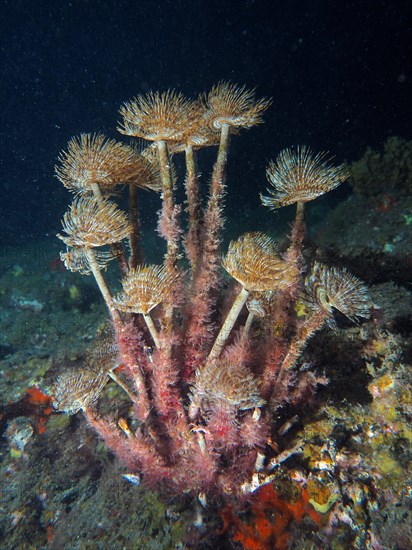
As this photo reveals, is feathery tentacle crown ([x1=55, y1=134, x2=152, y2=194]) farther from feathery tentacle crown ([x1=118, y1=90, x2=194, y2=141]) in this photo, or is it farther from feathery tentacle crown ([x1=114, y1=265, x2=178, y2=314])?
feathery tentacle crown ([x1=114, y1=265, x2=178, y2=314])

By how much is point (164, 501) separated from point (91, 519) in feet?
2.71

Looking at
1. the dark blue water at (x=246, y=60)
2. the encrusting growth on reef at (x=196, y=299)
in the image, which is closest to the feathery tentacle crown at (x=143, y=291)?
the encrusting growth on reef at (x=196, y=299)

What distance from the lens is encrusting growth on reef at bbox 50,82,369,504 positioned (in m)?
2.25

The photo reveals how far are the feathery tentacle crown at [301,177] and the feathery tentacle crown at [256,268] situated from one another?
1.73 feet

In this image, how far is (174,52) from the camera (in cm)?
2172

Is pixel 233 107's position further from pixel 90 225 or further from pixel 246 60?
pixel 246 60

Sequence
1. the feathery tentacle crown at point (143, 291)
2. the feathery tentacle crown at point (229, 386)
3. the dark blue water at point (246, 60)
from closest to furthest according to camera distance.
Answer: the feathery tentacle crown at point (229, 386)
the feathery tentacle crown at point (143, 291)
the dark blue water at point (246, 60)

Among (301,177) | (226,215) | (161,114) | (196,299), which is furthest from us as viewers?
(226,215)

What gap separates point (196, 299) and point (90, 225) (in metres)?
1.07

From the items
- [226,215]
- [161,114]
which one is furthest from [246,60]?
[161,114]

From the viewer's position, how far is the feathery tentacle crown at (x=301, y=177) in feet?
7.88

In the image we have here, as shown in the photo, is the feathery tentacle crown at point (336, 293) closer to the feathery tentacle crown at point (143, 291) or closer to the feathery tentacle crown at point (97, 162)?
the feathery tentacle crown at point (143, 291)

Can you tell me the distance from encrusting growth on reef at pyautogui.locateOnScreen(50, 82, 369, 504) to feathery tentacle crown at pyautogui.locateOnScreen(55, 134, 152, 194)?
0.01 meters

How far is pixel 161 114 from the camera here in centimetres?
232
